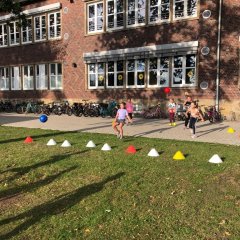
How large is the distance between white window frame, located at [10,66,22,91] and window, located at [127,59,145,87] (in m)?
11.5

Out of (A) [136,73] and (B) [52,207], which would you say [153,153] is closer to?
(B) [52,207]

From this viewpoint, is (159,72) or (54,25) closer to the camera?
(159,72)

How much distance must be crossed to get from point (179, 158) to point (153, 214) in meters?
3.59

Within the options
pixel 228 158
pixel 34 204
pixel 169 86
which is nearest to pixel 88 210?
pixel 34 204

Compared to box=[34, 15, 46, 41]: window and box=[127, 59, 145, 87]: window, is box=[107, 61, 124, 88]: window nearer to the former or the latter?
box=[127, 59, 145, 87]: window

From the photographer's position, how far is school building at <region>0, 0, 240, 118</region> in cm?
1933

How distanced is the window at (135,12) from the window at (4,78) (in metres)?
13.8

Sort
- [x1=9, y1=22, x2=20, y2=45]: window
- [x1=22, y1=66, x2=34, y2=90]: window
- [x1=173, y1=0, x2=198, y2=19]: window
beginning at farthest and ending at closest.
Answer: [x1=9, y1=22, x2=20, y2=45]: window
[x1=22, y1=66, x2=34, y2=90]: window
[x1=173, y1=0, x2=198, y2=19]: window

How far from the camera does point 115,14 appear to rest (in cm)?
2352

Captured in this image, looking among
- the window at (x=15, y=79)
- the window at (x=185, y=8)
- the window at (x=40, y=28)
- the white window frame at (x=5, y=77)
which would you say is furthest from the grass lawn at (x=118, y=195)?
the white window frame at (x=5, y=77)

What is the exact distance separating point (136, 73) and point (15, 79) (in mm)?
12895

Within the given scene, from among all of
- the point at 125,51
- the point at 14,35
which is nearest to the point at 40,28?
the point at 14,35

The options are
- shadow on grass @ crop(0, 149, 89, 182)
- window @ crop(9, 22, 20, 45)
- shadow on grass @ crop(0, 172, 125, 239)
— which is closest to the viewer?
shadow on grass @ crop(0, 172, 125, 239)

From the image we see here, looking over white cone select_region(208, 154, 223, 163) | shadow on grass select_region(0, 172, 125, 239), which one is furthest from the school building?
shadow on grass select_region(0, 172, 125, 239)
